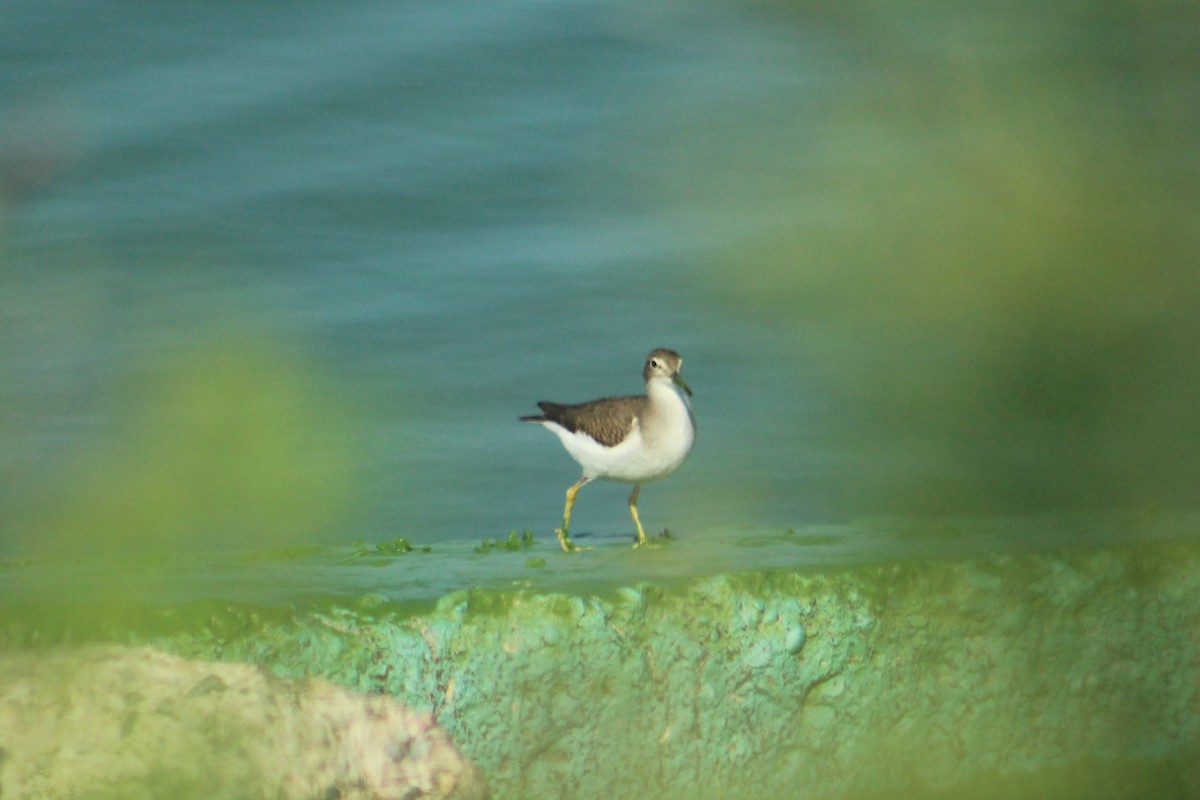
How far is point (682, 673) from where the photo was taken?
4914 millimetres

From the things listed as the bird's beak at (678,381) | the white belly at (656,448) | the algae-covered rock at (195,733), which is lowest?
the algae-covered rock at (195,733)

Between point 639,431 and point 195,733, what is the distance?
2.13 m

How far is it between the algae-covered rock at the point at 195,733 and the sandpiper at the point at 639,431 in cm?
127

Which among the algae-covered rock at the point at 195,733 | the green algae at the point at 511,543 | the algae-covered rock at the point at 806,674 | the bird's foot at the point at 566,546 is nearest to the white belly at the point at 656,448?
the bird's foot at the point at 566,546

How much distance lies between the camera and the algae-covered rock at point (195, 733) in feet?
13.4

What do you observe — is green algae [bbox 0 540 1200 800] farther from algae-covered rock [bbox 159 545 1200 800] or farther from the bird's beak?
the bird's beak

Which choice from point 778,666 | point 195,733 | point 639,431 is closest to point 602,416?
point 639,431

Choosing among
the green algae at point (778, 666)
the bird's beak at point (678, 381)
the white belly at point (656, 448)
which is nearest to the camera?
the green algae at point (778, 666)

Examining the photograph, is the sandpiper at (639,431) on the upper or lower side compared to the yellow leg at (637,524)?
upper

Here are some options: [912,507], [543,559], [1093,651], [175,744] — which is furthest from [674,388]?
[912,507]

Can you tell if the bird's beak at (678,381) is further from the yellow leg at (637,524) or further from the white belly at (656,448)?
the yellow leg at (637,524)

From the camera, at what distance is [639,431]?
575 cm

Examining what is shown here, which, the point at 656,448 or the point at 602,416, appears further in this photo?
the point at 602,416

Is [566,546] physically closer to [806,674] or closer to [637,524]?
[637,524]
